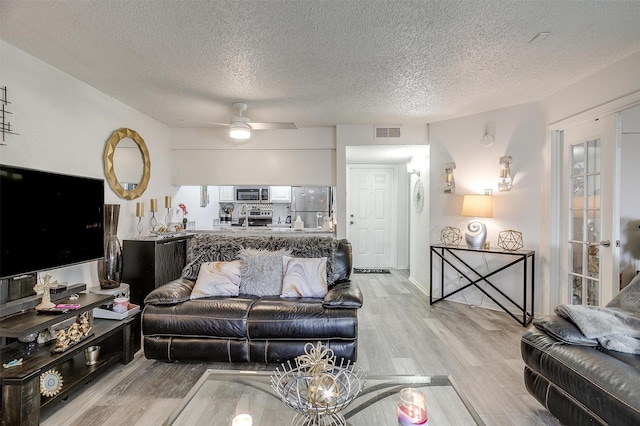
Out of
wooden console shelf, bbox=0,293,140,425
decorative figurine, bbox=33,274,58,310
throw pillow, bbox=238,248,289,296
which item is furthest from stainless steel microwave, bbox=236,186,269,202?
decorative figurine, bbox=33,274,58,310

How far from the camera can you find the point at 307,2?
180 centimetres

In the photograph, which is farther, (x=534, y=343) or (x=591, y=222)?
(x=591, y=222)

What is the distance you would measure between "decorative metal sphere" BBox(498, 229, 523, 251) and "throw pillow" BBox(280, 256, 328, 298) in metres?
2.34

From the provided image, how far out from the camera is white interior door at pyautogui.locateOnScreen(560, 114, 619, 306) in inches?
106

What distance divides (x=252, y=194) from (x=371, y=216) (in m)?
2.46

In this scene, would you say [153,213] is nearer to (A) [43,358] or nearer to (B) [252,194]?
(B) [252,194]

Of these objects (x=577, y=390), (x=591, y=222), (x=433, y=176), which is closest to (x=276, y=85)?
(x=433, y=176)

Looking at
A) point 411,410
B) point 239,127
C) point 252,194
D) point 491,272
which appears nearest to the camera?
point 411,410

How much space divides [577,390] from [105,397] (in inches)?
111

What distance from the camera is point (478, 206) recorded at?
370 centimetres

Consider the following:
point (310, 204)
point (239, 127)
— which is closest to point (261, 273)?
point (239, 127)

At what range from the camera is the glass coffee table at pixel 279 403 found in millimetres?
1371

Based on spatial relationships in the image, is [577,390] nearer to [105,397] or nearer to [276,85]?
[105,397]

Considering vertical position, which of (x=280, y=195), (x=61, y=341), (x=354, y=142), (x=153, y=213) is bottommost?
(x=61, y=341)
